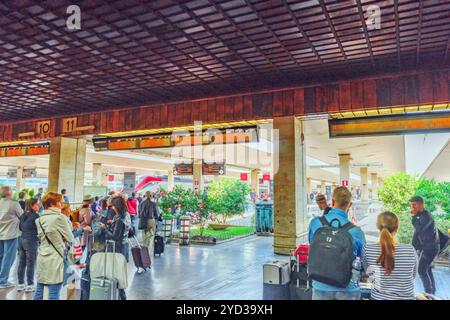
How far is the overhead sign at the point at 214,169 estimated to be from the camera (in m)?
17.5

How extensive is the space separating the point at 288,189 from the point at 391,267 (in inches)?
238

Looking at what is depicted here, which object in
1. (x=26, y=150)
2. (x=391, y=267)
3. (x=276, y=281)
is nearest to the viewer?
(x=391, y=267)

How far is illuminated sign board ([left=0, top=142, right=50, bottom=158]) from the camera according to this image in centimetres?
1330

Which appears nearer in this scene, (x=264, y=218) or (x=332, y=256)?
(x=332, y=256)

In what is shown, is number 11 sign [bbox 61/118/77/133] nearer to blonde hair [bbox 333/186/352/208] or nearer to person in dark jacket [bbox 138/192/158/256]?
person in dark jacket [bbox 138/192/158/256]

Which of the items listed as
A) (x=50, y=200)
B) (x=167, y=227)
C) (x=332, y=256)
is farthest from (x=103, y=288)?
(x=167, y=227)

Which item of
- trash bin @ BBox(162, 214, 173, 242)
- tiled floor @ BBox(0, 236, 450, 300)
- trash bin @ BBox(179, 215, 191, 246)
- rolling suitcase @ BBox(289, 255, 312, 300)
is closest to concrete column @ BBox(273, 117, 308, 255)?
tiled floor @ BBox(0, 236, 450, 300)

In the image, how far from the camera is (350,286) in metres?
3.11

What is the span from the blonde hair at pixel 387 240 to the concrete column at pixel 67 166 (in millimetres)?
11357

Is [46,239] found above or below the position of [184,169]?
below

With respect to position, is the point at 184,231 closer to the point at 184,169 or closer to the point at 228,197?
the point at 228,197

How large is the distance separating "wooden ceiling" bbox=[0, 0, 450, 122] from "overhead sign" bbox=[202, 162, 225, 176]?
26.3 feet

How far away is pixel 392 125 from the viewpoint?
8.20 meters
